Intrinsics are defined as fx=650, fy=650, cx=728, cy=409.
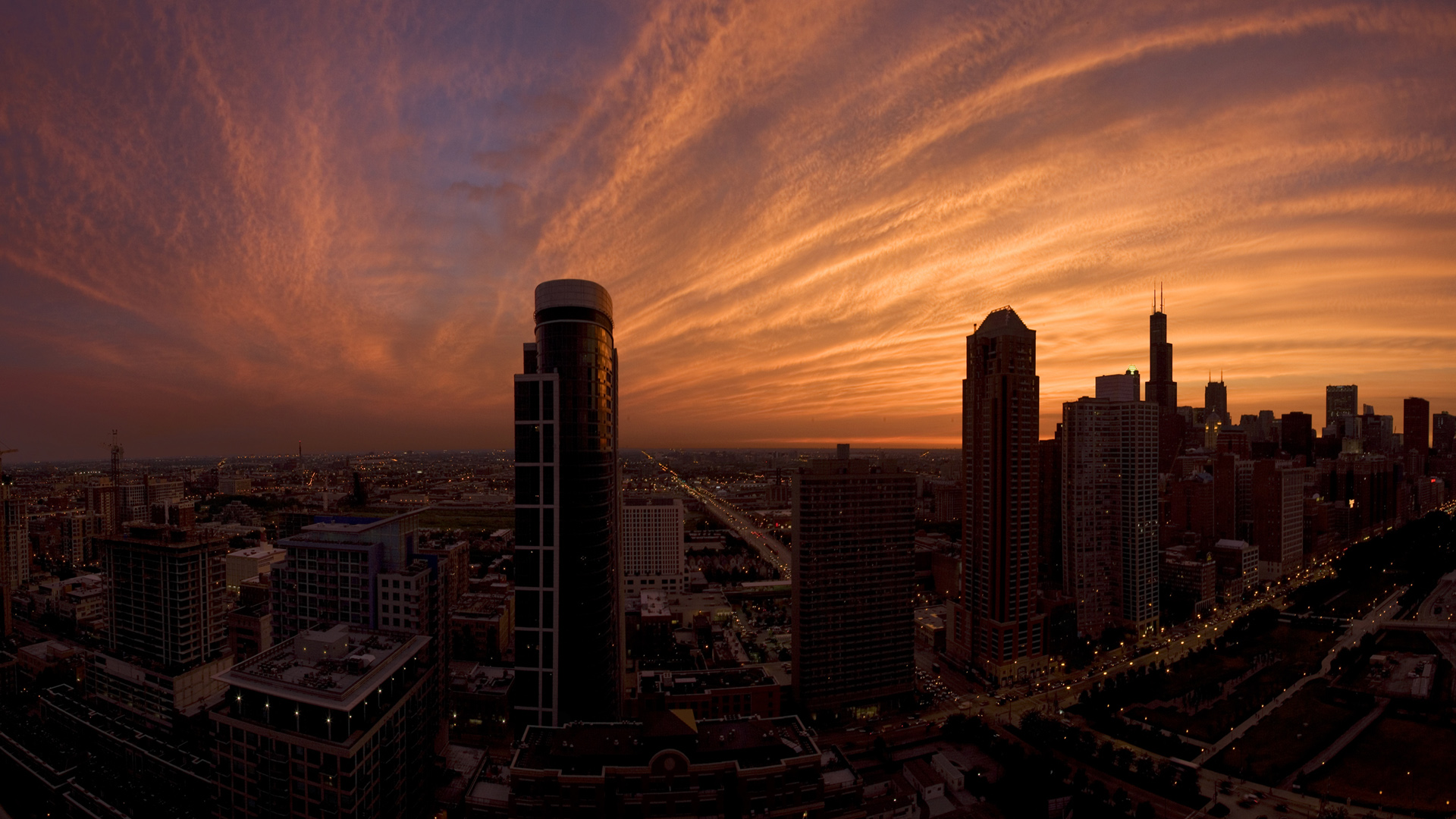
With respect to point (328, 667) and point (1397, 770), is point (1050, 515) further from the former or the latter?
point (328, 667)

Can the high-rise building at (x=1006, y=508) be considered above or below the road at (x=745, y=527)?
above

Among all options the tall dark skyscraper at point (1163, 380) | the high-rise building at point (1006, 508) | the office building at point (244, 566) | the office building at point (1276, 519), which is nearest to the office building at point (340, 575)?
the office building at point (244, 566)

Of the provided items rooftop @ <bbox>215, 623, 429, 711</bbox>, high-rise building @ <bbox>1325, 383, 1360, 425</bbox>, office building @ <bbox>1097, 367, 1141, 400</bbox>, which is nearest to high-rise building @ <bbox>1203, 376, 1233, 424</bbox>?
high-rise building @ <bbox>1325, 383, 1360, 425</bbox>

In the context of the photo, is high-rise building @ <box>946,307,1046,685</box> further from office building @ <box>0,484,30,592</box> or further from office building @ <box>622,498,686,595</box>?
office building @ <box>0,484,30,592</box>

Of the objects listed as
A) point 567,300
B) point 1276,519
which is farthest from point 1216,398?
point 567,300

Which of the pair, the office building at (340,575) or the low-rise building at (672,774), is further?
the office building at (340,575)

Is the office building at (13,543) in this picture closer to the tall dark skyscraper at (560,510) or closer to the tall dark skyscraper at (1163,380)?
the tall dark skyscraper at (560,510)

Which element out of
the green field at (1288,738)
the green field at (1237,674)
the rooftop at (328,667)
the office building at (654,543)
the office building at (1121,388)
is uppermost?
the office building at (1121,388)

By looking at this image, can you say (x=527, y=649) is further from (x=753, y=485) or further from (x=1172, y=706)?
(x=753, y=485)
